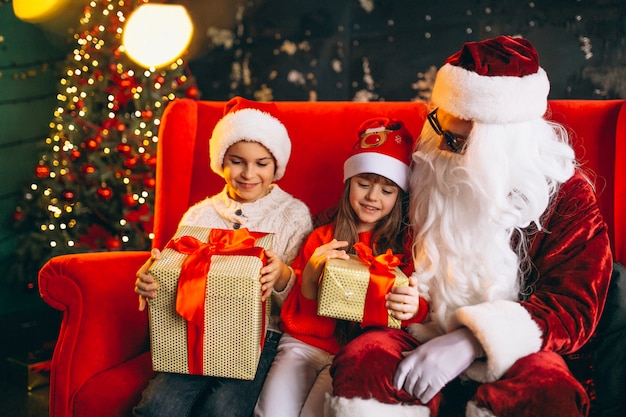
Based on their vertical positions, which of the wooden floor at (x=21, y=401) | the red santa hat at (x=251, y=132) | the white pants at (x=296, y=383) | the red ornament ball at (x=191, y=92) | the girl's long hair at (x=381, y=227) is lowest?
the wooden floor at (x=21, y=401)

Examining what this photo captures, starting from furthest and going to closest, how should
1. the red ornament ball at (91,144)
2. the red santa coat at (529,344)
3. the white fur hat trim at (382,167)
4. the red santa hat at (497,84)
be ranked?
the red ornament ball at (91,144) → the white fur hat trim at (382,167) → the red santa hat at (497,84) → the red santa coat at (529,344)

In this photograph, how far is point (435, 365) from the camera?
5.08 feet

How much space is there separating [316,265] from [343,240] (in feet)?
0.81

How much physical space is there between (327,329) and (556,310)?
721 millimetres

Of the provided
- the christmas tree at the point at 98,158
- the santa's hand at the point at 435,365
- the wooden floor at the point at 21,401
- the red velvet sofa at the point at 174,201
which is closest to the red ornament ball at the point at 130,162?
the christmas tree at the point at 98,158

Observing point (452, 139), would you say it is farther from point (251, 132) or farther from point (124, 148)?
point (124, 148)

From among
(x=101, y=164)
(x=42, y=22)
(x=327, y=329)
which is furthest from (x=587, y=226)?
(x=42, y=22)

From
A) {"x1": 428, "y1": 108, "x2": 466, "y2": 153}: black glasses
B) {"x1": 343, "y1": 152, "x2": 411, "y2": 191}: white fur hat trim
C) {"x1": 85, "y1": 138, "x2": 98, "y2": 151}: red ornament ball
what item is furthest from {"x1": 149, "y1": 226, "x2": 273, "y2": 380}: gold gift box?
{"x1": 85, "y1": 138, "x2": 98, "y2": 151}: red ornament ball

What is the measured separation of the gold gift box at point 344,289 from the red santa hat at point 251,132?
69 centimetres

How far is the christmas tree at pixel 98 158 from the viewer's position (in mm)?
3723

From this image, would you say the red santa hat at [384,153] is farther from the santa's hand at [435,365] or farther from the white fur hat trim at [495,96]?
the santa's hand at [435,365]

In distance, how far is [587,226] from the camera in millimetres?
1742

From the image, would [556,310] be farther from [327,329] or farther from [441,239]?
[327,329]

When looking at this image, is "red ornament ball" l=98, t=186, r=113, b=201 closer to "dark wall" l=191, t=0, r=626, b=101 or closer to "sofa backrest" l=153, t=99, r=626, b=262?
"dark wall" l=191, t=0, r=626, b=101
